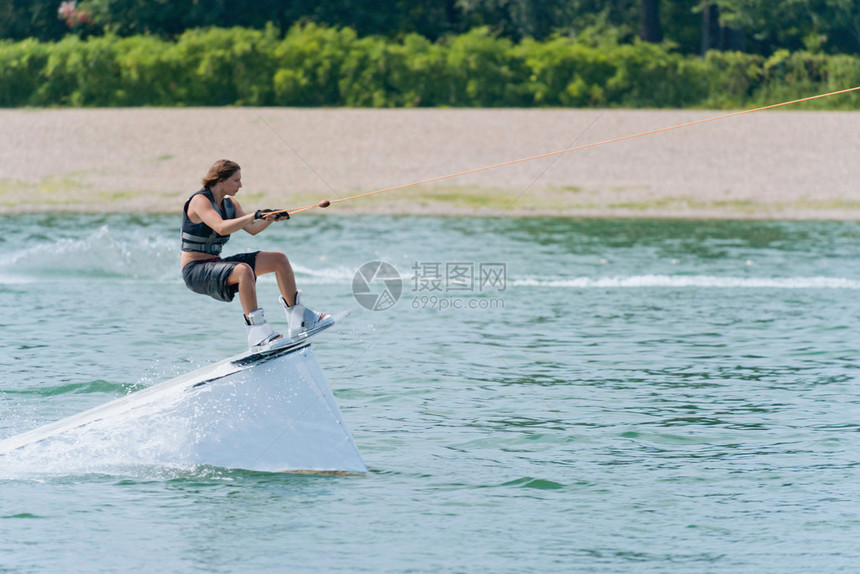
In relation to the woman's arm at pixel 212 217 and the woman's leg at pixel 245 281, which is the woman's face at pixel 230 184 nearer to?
the woman's arm at pixel 212 217

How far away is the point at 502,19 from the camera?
47.6 meters

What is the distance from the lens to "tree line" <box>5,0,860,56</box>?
4303cm

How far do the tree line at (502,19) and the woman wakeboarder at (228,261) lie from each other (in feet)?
105

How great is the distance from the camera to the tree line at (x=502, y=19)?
1694 inches

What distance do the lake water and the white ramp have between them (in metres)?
0.11

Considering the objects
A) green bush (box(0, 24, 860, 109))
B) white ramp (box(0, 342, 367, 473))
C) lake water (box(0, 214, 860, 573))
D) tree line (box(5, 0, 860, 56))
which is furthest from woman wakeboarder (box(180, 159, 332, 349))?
tree line (box(5, 0, 860, 56))

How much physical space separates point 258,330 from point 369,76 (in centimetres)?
2871

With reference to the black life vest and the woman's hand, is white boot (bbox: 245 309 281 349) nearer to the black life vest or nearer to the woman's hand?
the black life vest

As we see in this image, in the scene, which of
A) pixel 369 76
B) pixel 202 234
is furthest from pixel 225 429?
pixel 369 76

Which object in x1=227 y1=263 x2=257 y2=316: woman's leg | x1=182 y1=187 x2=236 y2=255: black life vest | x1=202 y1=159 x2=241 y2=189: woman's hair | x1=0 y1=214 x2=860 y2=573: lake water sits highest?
x1=202 y1=159 x2=241 y2=189: woman's hair

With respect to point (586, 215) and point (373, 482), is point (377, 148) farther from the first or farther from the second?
point (373, 482)

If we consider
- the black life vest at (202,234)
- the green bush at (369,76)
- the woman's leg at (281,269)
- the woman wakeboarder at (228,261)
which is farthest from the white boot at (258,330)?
the green bush at (369,76)

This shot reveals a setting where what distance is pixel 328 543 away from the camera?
866 cm

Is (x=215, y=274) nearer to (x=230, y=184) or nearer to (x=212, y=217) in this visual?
(x=212, y=217)
